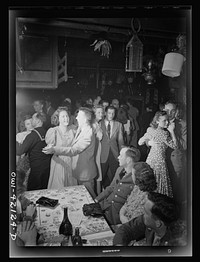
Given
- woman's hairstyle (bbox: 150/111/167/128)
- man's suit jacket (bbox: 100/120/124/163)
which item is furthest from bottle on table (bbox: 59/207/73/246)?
woman's hairstyle (bbox: 150/111/167/128)

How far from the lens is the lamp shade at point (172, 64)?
6.74 feet

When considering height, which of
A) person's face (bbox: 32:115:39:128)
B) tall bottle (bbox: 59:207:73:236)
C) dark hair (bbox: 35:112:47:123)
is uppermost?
dark hair (bbox: 35:112:47:123)

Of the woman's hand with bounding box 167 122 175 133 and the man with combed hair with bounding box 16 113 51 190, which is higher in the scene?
the woman's hand with bounding box 167 122 175 133

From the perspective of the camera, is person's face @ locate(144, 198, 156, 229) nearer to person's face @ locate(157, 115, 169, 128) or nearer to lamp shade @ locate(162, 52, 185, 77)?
person's face @ locate(157, 115, 169, 128)

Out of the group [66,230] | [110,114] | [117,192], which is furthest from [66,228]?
[110,114]

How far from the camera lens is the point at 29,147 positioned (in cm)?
204

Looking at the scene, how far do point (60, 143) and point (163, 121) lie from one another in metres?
0.62

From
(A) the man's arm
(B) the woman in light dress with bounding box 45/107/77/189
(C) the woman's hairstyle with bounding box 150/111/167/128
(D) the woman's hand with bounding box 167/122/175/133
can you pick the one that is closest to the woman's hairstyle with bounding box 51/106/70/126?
(B) the woman in light dress with bounding box 45/107/77/189

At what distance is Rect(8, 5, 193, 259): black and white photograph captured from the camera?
202cm

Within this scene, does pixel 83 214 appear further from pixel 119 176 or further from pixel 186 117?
pixel 186 117

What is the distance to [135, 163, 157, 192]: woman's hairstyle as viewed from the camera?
205 centimetres

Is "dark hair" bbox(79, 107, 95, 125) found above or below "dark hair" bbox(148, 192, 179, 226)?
above

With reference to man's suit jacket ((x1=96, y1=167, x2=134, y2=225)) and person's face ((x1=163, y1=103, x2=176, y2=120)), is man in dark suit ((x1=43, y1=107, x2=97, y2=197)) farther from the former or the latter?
person's face ((x1=163, y1=103, x2=176, y2=120))

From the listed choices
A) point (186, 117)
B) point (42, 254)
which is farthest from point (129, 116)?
point (42, 254)
